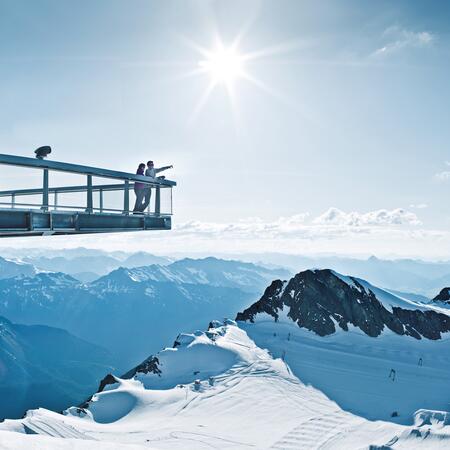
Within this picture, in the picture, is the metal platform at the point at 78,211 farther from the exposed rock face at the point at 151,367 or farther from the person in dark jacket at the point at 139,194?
the exposed rock face at the point at 151,367

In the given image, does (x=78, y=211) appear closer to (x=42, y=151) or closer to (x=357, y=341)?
(x=42, y=151)

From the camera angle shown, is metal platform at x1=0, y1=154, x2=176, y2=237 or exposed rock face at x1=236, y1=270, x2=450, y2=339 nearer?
metal platform at x1=0, y1=154, x2=176, y2=237

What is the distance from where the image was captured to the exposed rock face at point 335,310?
103562 millimetres

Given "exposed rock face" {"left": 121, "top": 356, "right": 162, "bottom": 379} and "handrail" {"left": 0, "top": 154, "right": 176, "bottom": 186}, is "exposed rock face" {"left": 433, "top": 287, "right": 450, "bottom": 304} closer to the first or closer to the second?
"exposed rock face" {"left": 121, "top": 356, "right": 162, "bottom": 379}

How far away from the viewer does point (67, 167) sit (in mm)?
11477

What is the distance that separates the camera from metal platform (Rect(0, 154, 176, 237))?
1044 cm

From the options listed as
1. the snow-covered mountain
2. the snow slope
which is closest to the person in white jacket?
the snow slope

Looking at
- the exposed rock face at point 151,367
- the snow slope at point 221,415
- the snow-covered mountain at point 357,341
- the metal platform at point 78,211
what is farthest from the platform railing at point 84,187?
the exposed rock face at point 151,367

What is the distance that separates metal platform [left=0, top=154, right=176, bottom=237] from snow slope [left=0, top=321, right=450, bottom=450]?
1007 inches

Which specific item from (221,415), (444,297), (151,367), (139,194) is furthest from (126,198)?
(444,297)

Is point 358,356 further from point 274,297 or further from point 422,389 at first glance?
point 274,297

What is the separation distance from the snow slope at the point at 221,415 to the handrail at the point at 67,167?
2739 cm

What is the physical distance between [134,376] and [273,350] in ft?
107

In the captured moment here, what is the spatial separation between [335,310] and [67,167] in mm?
107178
